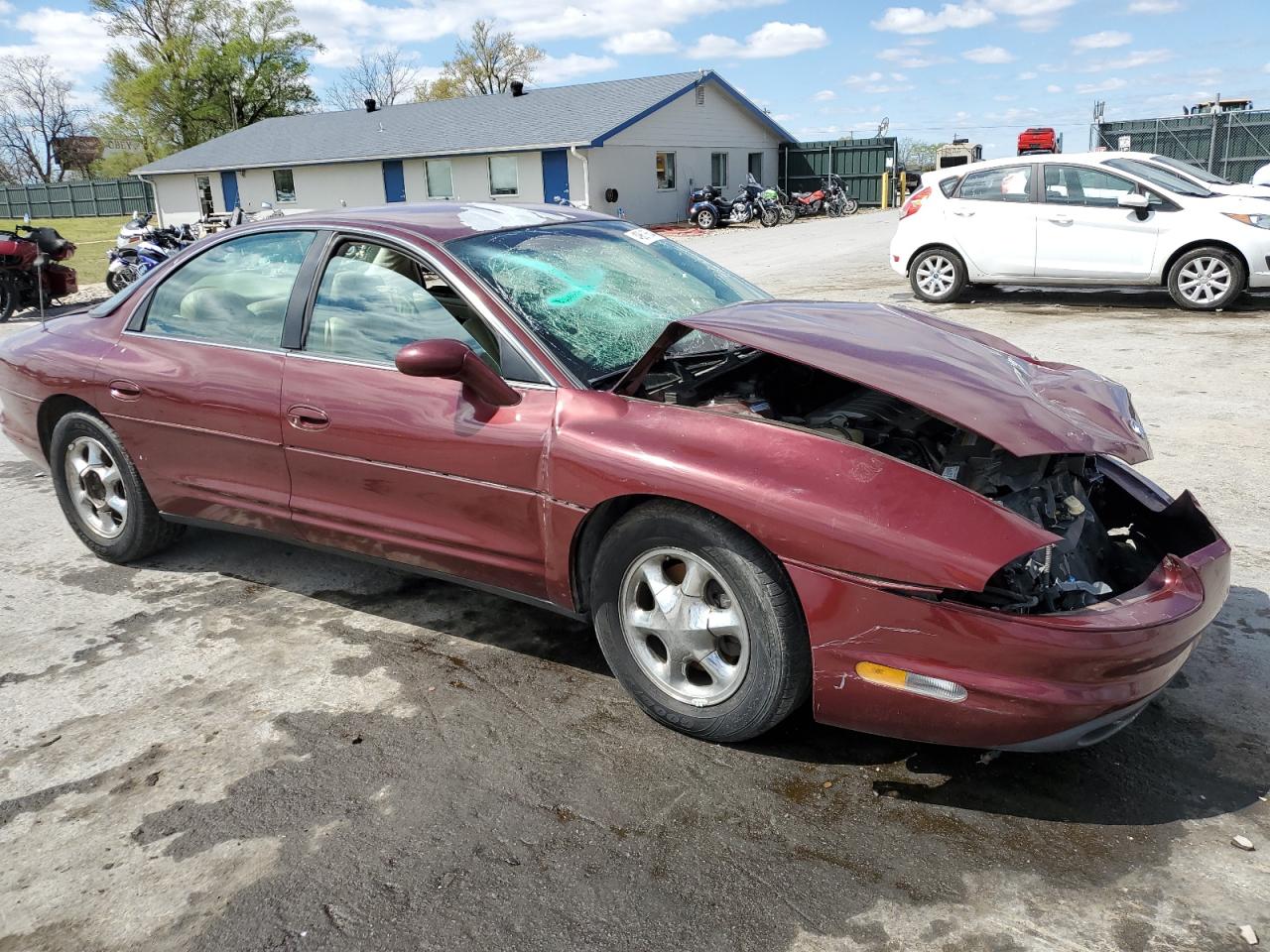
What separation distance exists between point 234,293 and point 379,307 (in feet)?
2.68

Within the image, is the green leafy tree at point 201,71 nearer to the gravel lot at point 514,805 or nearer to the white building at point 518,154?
the white building at point 518,154

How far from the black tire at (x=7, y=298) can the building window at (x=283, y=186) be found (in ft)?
78.5

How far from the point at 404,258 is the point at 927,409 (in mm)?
1957

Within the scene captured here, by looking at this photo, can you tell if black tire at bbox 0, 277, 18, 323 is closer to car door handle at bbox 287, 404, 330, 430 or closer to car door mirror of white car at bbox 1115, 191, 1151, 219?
car door handle at bbox 287, 404, 330, 430

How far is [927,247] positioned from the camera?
12.0m

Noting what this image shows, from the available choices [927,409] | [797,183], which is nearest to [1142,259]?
[927,409]

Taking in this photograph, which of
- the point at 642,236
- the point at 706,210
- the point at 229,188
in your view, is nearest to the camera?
the point at 642,236

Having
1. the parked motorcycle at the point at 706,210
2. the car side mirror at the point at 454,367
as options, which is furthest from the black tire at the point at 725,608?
the parked motorcycle at the point at 706,210

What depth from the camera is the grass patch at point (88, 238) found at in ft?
71.9

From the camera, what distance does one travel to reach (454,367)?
3084mm

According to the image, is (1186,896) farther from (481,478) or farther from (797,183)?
(797,183)

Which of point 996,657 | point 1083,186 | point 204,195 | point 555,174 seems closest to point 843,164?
point 555,174

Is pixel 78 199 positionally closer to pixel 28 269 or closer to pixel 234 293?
pixel 28 269

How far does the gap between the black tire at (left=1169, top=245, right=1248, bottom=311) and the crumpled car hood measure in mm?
8234
